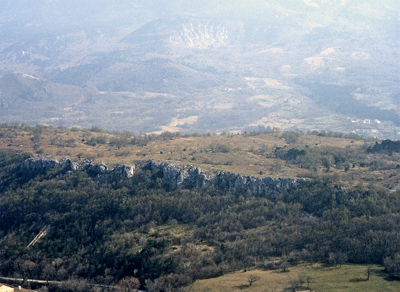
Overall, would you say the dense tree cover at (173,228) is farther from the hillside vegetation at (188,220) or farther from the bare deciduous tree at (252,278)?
the bare deciduous tree at (252,278)

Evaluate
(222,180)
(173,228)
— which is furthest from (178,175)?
(173,228)

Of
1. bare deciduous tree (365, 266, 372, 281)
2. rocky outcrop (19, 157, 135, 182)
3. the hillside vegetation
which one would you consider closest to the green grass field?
bare deciduous tree (365, 266, 372, 281)

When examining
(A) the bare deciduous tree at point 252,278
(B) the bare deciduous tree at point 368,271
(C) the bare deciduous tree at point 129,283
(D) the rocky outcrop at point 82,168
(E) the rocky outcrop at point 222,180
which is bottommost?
(C) the bare deciduous tree at point 129,283

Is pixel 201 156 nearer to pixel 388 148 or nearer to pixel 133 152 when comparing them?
pixel 133 152

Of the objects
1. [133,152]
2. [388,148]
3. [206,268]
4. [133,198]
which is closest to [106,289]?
[206,268]

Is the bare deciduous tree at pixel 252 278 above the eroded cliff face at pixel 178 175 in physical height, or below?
below

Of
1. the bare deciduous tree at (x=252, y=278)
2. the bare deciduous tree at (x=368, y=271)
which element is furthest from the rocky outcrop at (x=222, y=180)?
the bare deciduous tree at (x=368, y=271)

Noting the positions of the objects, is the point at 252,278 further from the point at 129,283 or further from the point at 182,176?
the point at 182,176
